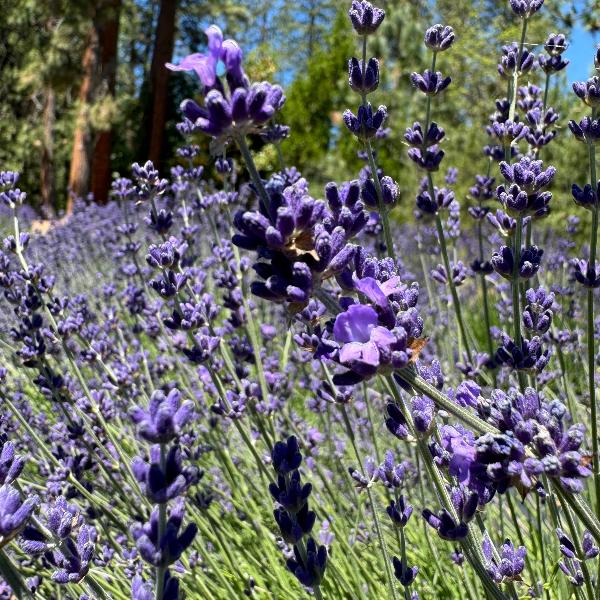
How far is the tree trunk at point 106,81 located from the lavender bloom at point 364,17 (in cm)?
1486

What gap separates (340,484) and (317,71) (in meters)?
15.9

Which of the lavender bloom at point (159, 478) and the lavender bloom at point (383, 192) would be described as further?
the lavender bloom at point (383, 192)

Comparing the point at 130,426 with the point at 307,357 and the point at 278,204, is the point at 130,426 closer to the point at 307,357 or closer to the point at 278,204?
the point at 307,357

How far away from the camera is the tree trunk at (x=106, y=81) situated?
617 inches

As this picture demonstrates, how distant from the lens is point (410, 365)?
3.40 feet

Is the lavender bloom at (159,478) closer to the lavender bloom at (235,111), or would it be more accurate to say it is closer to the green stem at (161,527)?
the green stem at (161,527)

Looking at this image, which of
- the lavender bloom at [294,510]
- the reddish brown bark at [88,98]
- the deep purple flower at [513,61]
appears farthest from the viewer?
the reddish brown bark at [88,98]

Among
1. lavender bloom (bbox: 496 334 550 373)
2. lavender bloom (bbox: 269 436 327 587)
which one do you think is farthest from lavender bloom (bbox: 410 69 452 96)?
lavender bloom (bbox: 269 436 327 587)

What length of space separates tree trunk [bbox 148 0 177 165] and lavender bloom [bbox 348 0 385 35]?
1639cm

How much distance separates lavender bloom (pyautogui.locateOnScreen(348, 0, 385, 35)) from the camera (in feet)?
5.29

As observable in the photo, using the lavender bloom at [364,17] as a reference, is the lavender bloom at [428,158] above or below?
below

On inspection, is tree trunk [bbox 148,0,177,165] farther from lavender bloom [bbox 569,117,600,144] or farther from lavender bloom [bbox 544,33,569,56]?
lavender bloom [bbox 569,117,600,144]

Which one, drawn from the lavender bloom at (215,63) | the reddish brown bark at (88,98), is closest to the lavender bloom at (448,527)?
the lavender bloom at (215,63)

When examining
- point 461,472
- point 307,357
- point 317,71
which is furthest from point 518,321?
point 317,71
